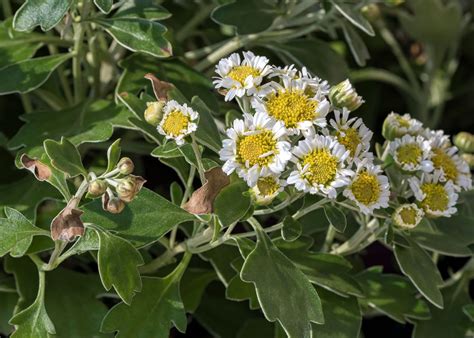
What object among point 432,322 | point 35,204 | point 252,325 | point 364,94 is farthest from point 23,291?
point 364,94

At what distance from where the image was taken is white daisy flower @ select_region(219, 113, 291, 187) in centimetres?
75

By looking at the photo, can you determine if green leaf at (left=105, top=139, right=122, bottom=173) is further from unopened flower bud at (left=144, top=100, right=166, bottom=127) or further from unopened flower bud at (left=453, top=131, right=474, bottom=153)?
unopened flower bud at (left=453, top=131, right=474, bottom=153)

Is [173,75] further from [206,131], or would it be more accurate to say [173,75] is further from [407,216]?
[407,216]

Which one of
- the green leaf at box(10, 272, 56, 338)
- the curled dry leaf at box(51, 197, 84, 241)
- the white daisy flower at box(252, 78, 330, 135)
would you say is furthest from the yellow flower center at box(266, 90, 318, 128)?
the green leaf at box(10, 272, 56, 338)

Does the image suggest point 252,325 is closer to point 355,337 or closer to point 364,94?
point 355,337

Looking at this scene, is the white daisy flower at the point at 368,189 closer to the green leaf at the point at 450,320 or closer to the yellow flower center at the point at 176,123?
the yellow flower center at the point at 176,123

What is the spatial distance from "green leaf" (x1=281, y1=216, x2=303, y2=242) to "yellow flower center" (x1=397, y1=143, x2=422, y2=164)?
0.46ft

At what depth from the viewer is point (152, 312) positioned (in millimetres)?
877

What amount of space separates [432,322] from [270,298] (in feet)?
1.05

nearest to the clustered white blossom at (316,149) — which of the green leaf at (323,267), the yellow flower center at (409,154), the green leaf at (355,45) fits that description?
the yellow flower center at (409,154)

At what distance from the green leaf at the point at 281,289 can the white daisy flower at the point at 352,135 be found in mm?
130

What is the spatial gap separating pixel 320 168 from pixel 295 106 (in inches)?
2.7

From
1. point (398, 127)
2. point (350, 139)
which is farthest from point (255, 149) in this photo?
point (398, 127)

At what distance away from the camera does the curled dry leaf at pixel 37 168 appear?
0.80 meters
